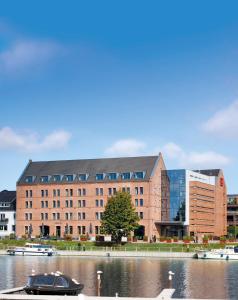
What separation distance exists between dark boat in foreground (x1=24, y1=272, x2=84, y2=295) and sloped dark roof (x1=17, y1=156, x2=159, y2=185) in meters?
108

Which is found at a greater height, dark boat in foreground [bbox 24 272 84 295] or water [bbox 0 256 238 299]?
dark boat in foreground [bbox 24 272 84 295]

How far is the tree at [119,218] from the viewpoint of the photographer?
484ft

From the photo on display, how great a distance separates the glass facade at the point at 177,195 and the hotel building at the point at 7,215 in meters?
44.7

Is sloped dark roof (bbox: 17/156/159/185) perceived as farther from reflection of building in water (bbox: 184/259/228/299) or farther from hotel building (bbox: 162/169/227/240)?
reflection of building in water (bbox: 184/259/228/299)

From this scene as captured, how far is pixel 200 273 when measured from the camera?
86.8 meters

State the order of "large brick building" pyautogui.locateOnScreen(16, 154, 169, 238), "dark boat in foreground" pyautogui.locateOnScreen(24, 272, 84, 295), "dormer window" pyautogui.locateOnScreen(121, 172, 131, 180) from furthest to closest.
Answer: "dormer window" pyautogui.locateOnScreen(121, 172, 131, 180) → "large brick building" pyautogui.locateOnScreen(16, 154, 169, 238) → "dark boat in foreground" pyautogui.locateOnScreen(24, 272, 84, 295)

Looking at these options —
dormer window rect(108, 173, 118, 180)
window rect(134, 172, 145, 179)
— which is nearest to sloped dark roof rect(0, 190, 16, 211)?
dormer window rect(108, 173, 118, 180)

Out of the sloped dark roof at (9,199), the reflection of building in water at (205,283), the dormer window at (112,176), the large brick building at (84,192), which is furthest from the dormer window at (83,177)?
the reflection of building in water at (205,283)

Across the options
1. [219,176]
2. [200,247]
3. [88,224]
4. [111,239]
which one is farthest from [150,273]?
[219,176]

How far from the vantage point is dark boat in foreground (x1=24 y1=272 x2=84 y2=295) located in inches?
2175

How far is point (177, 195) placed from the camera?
172 metres

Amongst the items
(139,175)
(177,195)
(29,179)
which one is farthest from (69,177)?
(177,195)

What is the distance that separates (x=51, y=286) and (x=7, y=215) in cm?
13226

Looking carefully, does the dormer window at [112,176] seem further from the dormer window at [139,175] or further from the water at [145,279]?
the water at [145,279]
